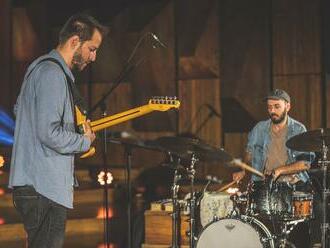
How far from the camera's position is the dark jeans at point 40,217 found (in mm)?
3947

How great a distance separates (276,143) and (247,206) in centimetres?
134

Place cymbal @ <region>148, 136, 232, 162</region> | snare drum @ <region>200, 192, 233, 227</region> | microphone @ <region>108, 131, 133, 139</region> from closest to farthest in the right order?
microphone @ <region>108, 131, 133, 139</region> → cymbal @ <region>148, 136, 232, 162</region> → snare drum @ <region>200, 192, 233, 227</region>

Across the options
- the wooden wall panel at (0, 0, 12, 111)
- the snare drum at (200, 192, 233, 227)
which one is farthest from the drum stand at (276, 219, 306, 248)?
the wooden wall panel at (0, 0, 12, 111)

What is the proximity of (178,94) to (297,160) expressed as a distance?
8.62 ft

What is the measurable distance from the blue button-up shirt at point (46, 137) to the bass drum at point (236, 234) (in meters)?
2.90

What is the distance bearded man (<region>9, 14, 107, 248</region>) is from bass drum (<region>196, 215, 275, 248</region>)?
289cm

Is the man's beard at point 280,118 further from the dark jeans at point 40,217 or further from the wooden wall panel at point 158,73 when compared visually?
the dark jeans at point 40,217

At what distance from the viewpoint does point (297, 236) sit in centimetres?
808

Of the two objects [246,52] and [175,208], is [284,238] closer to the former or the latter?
[175,208]

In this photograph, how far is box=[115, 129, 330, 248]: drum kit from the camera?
21.5ft

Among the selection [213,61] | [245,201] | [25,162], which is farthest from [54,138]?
[213,61]

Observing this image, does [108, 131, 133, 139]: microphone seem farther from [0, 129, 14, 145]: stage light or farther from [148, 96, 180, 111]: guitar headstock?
[0, 129, 14, 145]: stage light

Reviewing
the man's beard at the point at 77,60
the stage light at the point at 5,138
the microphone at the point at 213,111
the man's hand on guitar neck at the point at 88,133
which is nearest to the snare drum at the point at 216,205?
the microphone at the point at 213,111

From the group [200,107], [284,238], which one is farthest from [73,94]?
[200,107]
